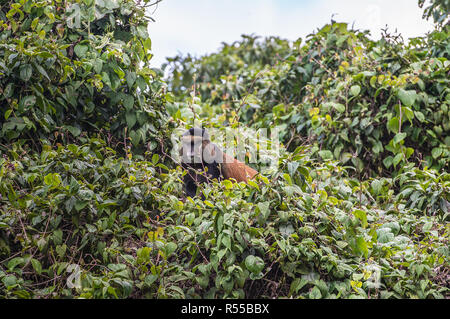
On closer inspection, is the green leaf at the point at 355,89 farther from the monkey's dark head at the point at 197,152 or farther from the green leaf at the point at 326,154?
the monkey's dark head at the point at 197,152

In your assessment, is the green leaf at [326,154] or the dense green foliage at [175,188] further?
the green leaf at [326,154]

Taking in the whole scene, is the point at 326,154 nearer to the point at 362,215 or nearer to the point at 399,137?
the point at 399,137

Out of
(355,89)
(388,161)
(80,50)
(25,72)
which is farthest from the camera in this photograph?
(355,89)

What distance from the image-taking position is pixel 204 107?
27.1ft

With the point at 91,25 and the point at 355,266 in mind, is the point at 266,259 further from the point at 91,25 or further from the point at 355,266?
the point at 91,25

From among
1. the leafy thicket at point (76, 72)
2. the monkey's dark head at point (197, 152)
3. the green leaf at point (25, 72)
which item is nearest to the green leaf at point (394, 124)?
the monkey's dark head at point (197, 152)

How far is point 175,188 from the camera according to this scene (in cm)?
445

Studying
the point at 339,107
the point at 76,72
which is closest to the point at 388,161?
the point at 339,107

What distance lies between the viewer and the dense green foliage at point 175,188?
136 inches

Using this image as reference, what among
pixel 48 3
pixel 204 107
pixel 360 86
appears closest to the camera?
pixel 48 3

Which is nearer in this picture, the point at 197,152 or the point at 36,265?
the point at 36,265

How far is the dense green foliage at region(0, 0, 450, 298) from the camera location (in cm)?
345

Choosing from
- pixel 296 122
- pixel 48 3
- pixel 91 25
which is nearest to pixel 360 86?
pixel 296 122
